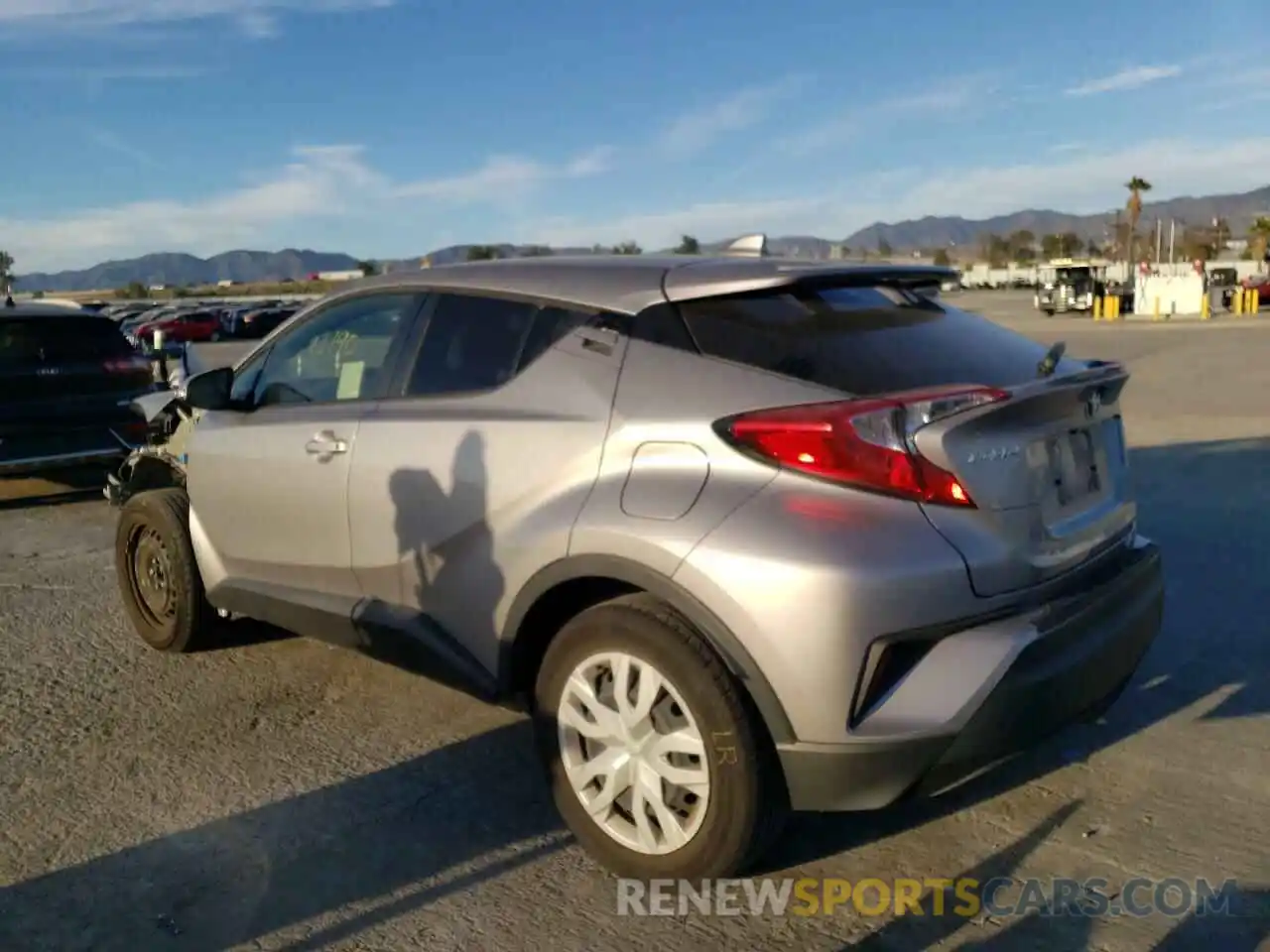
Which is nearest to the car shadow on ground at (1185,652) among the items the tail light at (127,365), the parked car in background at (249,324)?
the tail light at (127,365)

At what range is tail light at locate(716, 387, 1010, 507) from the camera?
286 centimetres

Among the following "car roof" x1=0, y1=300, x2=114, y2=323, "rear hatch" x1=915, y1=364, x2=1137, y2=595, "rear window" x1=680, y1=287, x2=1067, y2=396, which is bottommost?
"rear hatch" x1=915, y1=364, x2=1137, y2=595

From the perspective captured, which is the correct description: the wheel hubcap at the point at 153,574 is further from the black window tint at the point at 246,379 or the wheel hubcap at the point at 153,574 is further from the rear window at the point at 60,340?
the rear window at the point at 60,340

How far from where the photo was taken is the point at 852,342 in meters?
3.22

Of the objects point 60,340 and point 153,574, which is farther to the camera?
point 60,340

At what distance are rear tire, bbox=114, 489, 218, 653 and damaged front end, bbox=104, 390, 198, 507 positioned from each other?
20 centimetres

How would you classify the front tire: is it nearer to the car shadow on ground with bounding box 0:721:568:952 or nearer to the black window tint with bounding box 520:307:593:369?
the car shadow on ground with bounding box 0:721:568:952

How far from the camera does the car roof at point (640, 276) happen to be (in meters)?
3.28

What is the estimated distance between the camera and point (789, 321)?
128 inches

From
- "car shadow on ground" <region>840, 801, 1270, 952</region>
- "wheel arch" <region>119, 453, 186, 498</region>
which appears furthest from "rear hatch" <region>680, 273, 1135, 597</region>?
"wheel arch" <region>119, 453, 186, 498</region>

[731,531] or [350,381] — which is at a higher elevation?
[350,381]

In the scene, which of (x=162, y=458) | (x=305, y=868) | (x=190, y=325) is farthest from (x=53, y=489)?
(x=190, y=325)

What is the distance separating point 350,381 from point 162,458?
181cm

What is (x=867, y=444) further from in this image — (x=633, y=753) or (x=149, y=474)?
(x=149, y=474)
